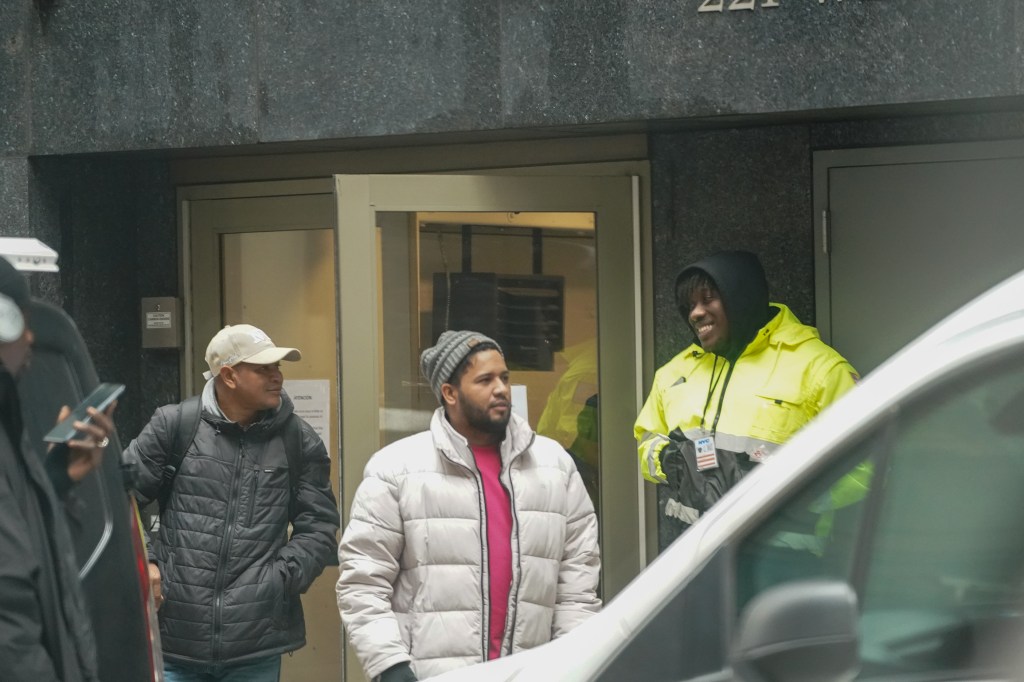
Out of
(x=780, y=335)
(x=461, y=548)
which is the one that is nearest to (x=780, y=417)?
(x=780, y=335)

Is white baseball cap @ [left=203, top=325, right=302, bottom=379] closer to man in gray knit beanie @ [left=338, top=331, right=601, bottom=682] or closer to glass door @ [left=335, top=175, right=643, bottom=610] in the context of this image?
glass door @ [left=335, top=175, right=643, bottom=610]

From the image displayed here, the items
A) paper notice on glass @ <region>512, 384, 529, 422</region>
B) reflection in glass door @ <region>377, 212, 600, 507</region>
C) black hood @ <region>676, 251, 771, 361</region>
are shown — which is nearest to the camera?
black hood @ <region>676, 251, 771, 361</region>

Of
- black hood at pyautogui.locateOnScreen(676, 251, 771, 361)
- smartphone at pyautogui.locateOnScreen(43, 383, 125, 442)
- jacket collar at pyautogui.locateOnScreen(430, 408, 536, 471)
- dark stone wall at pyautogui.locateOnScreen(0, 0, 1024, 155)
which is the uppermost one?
dark stone wall at pyautogui.locateOnScreen(0, 0, 1024, 155)

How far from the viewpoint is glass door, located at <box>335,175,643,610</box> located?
246 inches

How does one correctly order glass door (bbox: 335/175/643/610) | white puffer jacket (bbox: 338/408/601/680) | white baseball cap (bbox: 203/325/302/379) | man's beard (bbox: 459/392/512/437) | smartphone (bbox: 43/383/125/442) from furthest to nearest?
glass door (bbox: 335/175/643/610) < white baseball cap (bbox: 203/325/302/379) < man's beard (bbox: 459/392/512/437) < white puffer jacket (bbox: 338/408/601/680) < smartphone (bbox: 43/383/125/442)

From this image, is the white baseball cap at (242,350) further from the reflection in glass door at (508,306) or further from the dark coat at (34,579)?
the dark coat at (34,579)

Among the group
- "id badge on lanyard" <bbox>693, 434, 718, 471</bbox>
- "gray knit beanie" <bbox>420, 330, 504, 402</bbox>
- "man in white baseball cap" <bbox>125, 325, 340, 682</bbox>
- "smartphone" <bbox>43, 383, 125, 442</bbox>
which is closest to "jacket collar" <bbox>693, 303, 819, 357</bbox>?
"id badge on lanyard" <bbox>693, 434, 718, 471</bbox>

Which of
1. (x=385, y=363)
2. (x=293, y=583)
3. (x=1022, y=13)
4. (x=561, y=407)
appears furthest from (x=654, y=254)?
(x=293, y=583)

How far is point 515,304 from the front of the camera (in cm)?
675

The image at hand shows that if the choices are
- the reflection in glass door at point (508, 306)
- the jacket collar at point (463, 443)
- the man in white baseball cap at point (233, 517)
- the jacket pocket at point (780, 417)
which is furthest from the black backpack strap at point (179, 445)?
the jacket pocket at point (780, 417)

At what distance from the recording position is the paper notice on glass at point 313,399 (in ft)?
→ 24.3

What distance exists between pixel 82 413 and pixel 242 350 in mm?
1917

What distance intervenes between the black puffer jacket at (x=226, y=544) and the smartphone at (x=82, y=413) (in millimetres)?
1663

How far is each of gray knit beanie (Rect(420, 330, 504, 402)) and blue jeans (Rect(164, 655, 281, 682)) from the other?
1.41 m
